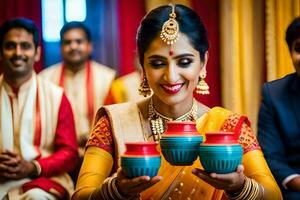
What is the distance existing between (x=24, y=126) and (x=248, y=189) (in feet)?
5.85

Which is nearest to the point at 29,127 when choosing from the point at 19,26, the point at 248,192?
the point at 19,26

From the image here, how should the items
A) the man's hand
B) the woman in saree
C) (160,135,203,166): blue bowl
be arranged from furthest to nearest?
1. the man's hand
2. the woman in saree
3. (160,135,203,166): blue bowl

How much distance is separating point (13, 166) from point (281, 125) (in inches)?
53.1

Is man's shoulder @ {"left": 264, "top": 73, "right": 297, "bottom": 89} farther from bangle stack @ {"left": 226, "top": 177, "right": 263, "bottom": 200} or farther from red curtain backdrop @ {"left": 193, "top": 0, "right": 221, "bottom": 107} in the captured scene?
red curtain backdrop @ {"left": 193, "top": 0, "right": 221, "bottom": 107}

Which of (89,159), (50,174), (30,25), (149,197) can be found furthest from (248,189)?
(30,25)

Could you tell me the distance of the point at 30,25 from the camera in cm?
338

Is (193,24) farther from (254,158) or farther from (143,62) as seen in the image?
(254,158)

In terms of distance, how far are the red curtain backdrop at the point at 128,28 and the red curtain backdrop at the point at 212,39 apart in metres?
0.42

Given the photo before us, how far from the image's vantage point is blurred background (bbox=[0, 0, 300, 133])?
412 cm

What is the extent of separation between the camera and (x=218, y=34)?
4285 millimetres

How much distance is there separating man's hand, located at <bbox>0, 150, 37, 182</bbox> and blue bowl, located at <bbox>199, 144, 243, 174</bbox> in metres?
1.62

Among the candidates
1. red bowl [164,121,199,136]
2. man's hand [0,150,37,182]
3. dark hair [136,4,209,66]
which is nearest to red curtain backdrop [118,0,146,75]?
man's hand [0,150,37,182]

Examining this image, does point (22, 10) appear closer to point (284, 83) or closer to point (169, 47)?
point (284, 83)

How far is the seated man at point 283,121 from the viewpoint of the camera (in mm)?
2703
